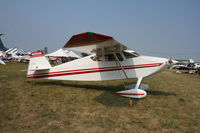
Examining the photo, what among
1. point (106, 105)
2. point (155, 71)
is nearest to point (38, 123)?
point (106, 105)

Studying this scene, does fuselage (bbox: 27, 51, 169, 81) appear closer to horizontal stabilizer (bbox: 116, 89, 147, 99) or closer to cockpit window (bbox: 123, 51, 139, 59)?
cockpit window (bbox: 123, 51, 139, 59)

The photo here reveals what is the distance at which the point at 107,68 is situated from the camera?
5.77 metres

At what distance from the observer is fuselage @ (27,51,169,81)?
17.2 feet

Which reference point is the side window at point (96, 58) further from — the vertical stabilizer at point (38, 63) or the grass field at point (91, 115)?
the vertical stabilizer at point (38, 63)

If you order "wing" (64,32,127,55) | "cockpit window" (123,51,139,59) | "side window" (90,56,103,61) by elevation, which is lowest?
"side window" (90,56,103,61)

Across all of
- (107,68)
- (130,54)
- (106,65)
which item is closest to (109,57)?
(106,65)

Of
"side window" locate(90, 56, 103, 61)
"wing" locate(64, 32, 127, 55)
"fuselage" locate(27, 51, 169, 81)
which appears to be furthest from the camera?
"side window" locate(90, 56, 103, 61)

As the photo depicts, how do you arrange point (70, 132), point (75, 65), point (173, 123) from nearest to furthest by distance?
point (70, 132) < point (173, 123) < point (75, 65)

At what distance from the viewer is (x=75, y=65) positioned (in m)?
6.21

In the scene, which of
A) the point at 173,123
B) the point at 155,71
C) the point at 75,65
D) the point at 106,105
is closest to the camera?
the point at 173,123

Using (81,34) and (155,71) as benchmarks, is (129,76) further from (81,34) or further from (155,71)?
(81,34)

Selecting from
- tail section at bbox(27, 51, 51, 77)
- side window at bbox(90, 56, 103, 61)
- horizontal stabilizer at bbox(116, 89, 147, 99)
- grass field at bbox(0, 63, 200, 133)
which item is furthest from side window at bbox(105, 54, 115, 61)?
tail section at bbox(27, 51, 51, 77)

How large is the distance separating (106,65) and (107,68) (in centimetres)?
14

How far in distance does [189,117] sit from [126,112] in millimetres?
1732
